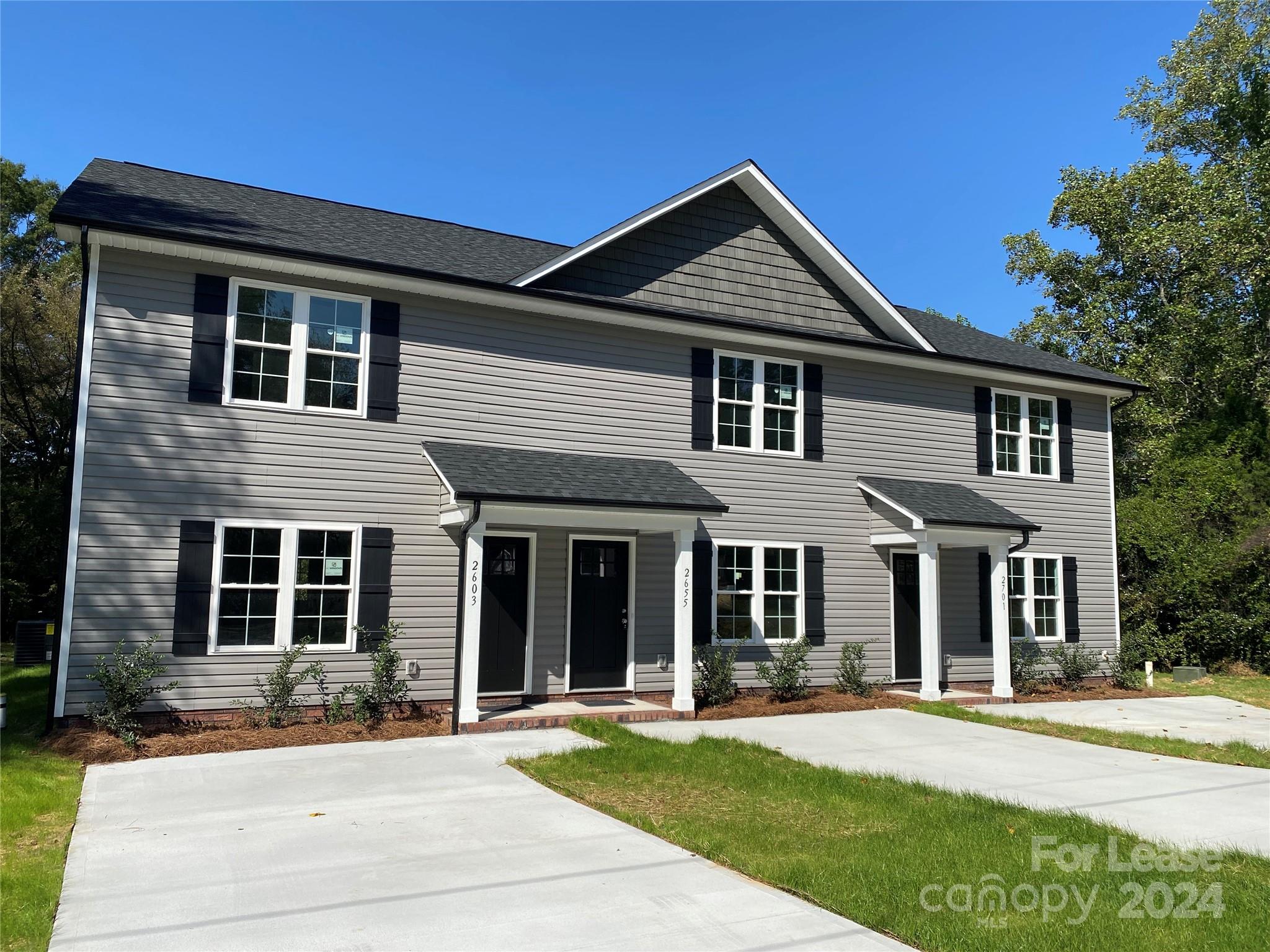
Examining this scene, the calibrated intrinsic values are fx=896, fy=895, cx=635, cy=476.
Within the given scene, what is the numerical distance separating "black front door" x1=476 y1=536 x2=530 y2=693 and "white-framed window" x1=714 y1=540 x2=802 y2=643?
Answer: 2839 mm

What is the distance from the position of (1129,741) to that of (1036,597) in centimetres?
570

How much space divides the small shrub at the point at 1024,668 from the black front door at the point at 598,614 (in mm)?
6628

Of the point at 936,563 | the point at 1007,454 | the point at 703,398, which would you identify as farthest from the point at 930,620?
the point at 703,398

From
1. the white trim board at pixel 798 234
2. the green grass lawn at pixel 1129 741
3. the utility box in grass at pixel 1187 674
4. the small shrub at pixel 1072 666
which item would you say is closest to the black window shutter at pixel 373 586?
the white trim board at pixel 798 234

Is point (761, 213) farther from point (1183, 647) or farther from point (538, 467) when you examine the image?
point (1183, 647)

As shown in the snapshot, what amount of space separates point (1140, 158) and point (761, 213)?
22.1m

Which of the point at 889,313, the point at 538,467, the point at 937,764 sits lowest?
the point at 937,764

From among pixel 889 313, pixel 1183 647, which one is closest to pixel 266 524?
pixel 889 313

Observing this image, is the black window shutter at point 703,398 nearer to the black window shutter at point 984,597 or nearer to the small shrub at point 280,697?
the black window shutter at point 984,597

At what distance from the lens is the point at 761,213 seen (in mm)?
14266

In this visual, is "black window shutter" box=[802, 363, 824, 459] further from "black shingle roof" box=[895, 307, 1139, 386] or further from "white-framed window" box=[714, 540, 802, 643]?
"black shingle roof" box=[895, 307, 1139, 386]

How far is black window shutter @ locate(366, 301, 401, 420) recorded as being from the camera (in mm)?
10867

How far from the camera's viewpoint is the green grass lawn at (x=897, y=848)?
4336mm

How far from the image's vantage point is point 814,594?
13.6 meters
